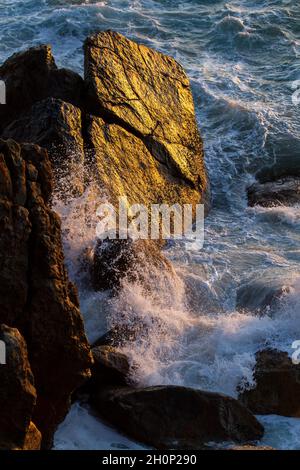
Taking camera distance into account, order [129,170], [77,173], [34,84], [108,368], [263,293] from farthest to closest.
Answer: [34,84], [129,170], [77,173], [263,293], [108,368]

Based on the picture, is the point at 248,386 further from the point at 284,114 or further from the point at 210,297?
the point at 284,114

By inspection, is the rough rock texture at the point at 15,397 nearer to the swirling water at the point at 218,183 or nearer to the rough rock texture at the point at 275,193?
the swirling water at the point at 218,183

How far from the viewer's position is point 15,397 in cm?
532

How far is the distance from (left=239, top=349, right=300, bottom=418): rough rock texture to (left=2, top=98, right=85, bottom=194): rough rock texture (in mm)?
2701

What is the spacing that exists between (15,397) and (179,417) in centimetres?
139

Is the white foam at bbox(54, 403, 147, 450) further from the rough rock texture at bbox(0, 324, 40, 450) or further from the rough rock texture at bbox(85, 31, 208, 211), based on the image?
the rough rock texture at bbox(85, 31, 208, 211)

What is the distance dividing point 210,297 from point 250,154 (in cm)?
429

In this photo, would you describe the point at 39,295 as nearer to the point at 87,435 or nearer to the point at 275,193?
the point at 87,435

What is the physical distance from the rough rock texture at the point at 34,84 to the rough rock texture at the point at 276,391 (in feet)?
13.1

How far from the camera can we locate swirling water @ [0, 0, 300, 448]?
7.10 meters

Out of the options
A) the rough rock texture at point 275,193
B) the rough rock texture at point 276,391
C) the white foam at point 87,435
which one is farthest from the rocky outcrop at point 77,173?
the rough rock texture at point 275,193

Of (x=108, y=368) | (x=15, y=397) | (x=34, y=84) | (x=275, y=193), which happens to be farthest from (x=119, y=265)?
(x=275, y=193)

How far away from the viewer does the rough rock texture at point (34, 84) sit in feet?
30.9

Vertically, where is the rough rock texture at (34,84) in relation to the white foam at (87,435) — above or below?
above
